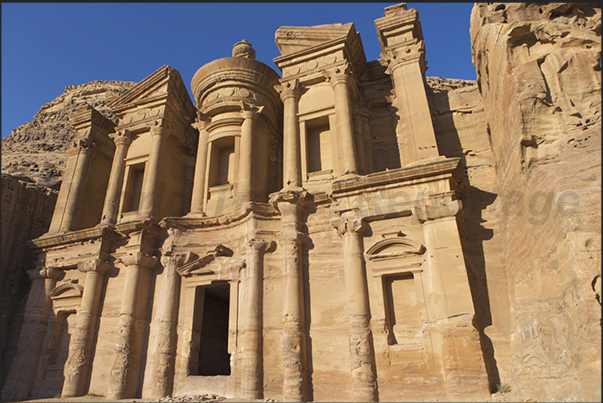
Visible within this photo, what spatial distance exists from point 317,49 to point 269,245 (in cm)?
710

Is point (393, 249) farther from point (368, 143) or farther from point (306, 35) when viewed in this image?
point (306, 35)

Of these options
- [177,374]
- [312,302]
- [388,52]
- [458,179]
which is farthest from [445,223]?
[177,374]

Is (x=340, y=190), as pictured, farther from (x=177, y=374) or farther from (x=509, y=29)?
(x=177, y=374)

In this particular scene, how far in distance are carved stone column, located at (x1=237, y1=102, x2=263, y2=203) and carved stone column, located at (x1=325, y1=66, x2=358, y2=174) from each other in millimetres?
3097

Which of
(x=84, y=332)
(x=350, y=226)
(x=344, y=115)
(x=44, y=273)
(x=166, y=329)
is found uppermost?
(x=344, y=115)

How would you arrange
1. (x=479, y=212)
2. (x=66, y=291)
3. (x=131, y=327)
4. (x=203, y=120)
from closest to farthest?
(x=479, y=212) → (x=131, y=327) → (x=66, y=291) → (x=203, y=120)

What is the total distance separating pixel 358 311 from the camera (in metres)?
10.6

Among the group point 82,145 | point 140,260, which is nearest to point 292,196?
point 140,260

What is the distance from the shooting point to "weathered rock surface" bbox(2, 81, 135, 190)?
2091cm

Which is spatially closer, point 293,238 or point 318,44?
point 293,238

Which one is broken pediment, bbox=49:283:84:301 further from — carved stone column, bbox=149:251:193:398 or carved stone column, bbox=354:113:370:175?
carved stone column, bbox=354:113:370:175

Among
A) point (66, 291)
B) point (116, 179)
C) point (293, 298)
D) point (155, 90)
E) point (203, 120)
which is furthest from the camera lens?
point (155, 90)

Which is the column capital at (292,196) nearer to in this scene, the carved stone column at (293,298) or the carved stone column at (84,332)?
the carved stone column at (293,298)

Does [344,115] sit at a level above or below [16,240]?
above
